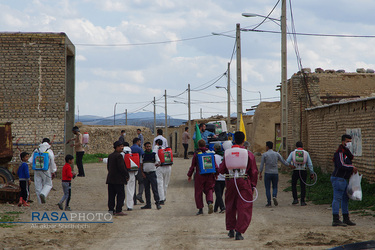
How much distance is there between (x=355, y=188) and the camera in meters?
10.3

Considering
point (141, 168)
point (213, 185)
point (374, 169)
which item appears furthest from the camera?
point (374, 169)

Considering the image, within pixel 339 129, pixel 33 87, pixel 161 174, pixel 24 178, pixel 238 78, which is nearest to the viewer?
pixel 24 178

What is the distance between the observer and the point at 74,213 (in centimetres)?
1255

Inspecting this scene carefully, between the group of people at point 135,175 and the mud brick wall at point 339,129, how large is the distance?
5969 mm

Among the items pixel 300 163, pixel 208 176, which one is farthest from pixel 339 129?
pixel 208 176

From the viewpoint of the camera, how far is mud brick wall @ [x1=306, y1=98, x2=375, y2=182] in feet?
49.1

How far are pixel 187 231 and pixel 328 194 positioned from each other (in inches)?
273

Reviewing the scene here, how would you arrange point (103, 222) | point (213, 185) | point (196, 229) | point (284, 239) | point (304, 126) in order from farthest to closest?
point (304, 126) < point (213, 185) < point (103, 222) < point (196, 229) < point (284, 239)

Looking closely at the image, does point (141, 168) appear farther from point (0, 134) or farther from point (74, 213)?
point (0, 134)

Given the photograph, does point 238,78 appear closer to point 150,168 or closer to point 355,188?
point 150,168

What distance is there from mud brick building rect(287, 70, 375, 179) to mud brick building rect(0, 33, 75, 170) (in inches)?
399

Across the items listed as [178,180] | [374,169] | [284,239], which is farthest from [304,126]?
[284,239]

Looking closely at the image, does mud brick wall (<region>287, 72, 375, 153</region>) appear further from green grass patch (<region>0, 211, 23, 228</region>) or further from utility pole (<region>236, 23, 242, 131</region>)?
green grass patch (<region>0, 211, 23, 228</region>)

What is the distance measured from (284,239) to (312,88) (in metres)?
15.9
